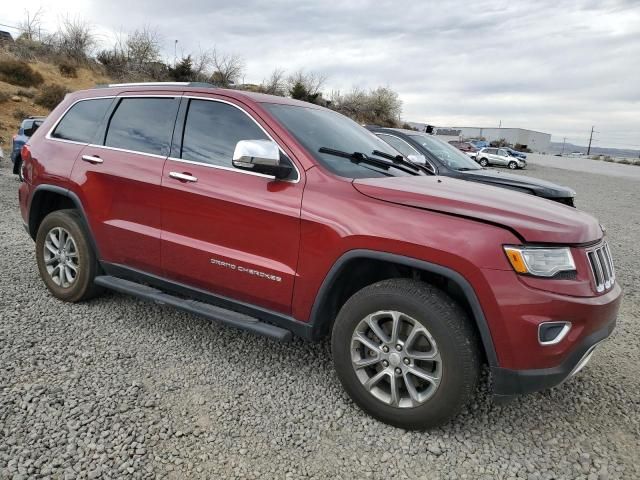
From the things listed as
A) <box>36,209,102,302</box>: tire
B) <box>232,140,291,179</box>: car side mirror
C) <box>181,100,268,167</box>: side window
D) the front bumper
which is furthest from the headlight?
<box>36,209,102,302</box>: tire

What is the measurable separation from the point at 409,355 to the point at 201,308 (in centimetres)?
143

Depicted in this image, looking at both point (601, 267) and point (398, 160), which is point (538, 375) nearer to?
point (601, 267)

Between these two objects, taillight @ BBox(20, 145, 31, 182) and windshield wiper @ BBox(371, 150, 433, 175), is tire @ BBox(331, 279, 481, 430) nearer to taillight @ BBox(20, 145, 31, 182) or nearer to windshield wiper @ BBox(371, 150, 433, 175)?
windshield wiper @ BBox(371, 150, 433, 175)

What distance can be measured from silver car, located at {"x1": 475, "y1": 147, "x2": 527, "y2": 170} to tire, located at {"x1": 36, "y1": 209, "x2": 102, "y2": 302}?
107ft

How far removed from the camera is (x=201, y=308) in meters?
3.27

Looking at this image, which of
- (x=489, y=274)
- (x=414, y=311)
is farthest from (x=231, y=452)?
(x=489, y=274)

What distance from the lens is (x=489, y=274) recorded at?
7.81 feet

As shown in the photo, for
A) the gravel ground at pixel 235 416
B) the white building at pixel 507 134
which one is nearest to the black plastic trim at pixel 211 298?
the gravel ground at pixel 235 416

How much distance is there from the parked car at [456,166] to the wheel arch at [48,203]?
3.55 metres

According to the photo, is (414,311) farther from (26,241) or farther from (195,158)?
(26,241)

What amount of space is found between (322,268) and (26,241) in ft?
16.0

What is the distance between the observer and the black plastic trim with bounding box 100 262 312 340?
2.99 metres

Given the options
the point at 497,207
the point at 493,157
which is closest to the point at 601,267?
the point at 497,207

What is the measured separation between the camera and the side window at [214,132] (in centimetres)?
324
